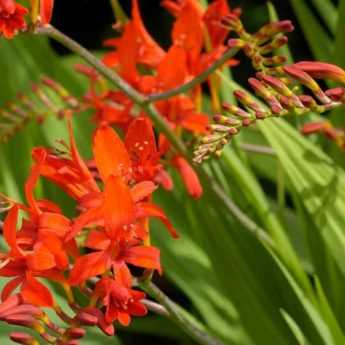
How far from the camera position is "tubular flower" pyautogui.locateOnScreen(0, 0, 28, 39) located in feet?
3.29

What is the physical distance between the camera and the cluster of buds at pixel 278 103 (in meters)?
0.91

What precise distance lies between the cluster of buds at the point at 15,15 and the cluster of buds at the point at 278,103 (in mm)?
226

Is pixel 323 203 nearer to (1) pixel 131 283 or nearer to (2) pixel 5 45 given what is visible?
(1) pixel 131 283

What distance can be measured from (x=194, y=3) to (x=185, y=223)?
397 mm

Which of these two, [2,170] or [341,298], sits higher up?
[2,170]

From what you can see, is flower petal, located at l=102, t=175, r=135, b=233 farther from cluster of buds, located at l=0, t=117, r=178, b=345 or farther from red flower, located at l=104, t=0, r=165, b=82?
red flower, located at l=104, t=0, r=165, b=82

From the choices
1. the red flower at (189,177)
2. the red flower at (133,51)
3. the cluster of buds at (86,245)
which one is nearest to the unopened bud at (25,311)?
the cluster of buds at (86,245)

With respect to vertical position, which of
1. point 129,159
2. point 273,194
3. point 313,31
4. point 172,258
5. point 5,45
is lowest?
point 273,194

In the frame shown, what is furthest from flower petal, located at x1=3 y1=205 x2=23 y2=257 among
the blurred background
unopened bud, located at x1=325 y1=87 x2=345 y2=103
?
the blurred background

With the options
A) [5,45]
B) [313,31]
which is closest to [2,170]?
[5,45]

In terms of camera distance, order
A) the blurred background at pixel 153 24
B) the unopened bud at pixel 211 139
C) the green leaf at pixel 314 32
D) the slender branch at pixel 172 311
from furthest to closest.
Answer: the blurred background at pixel 153 24 < the green leaf at pixel 314 32 < the slender branch at pixel 172 311 < the unopened bud at pixel 211 139

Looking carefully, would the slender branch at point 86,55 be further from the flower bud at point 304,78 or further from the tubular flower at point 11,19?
the flower bud at point 304,78

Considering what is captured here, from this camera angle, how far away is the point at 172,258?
5.04 feet

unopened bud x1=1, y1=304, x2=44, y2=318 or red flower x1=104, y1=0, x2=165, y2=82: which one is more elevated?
red flower x1=104, y1=0, x2=165, y2=82
